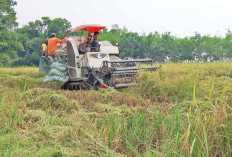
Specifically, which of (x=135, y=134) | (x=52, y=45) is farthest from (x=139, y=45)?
(x=135, y=134)

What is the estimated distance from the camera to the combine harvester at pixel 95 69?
857cm

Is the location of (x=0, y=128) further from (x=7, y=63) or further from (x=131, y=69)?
(x=7, y=63)

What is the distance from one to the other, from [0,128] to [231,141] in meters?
2.78

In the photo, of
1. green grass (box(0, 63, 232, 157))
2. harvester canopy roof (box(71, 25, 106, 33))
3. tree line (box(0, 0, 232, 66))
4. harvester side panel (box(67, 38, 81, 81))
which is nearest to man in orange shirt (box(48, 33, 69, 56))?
harvester canopy roof (box(71, 25, 106, 33))

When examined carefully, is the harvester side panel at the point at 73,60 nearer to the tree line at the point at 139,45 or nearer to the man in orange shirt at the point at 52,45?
the man in orange shirt at the point at 52,45

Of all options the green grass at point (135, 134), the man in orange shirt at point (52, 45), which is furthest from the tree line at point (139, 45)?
the green grass at point (135, 134)

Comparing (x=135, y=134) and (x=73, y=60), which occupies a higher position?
(x=73, y=60)

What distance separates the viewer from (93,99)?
273 inches

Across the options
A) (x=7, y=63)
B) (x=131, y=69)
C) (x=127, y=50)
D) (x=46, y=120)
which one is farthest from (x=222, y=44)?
(x=46, y=120)

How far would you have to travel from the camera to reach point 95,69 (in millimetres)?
9078

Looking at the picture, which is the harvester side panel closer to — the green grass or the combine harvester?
the combine harvester

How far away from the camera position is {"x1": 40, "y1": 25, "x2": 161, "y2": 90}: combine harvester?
8.57 m

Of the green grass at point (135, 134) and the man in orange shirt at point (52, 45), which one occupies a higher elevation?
the man in orange shirt at point (52, 45)

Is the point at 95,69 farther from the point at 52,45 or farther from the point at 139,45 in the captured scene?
the point at 139,45
